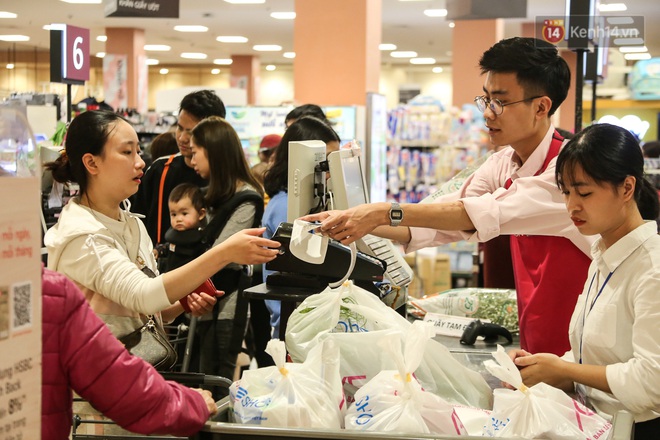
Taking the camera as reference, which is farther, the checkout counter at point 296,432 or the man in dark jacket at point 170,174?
the man in dark jacket at point 170,174

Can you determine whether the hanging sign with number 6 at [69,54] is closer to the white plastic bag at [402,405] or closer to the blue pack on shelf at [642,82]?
the white plastic bag at [402,405]

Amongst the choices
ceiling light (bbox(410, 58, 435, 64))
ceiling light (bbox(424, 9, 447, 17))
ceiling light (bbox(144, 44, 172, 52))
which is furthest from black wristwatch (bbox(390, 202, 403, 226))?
ceiling light (bbox(410, 58, 435, 64))

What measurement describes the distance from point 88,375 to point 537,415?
2.88 ft

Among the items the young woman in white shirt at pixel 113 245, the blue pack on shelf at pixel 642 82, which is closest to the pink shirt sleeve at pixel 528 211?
the young woman in white shirt at pixel 113 245

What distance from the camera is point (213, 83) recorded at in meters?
25.3

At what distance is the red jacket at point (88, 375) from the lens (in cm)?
150

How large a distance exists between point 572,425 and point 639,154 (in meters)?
0.70

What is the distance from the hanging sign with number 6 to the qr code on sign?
557cm

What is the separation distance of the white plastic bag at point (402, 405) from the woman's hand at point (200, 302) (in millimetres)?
832

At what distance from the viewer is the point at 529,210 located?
2.48m

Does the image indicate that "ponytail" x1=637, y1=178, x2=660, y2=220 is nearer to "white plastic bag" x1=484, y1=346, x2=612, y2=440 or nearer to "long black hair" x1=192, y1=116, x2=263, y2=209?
"white plastic bag" x1=484, y1=346, x2=612, y2=440

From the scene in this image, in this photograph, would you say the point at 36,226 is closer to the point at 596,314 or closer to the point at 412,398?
the point at 412,398

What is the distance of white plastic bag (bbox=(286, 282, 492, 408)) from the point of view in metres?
1.96

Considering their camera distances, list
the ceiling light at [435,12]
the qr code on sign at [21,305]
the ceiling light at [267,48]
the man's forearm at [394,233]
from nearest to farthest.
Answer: the qr code on sign at [21,305]
the man's forearm at [394,233]
the ceiling light at [435,12]
the ceiling light at [267,48]
